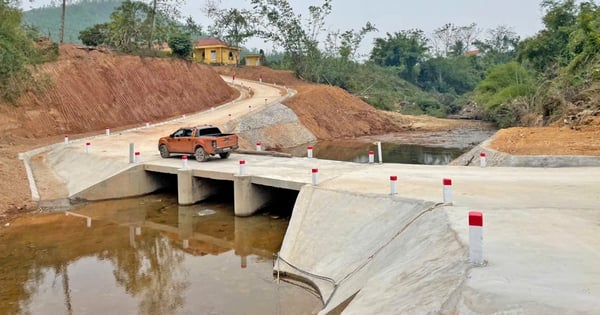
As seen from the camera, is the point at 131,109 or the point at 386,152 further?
the point at 131,109

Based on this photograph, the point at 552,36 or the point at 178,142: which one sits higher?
the point at 552,36

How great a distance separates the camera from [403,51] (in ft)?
319

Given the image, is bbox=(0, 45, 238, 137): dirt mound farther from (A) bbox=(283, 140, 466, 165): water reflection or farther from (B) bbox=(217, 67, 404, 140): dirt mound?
(A) bbox=(283, 140, 466, 165): water reflection

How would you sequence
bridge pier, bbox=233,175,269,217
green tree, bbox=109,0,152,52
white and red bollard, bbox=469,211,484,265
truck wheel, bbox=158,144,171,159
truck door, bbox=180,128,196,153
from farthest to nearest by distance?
green tree, bbox=109,0,152,52
truck wheel, bbox=158,144,171,159
truck door, bbox=180,128,196,153
bridge pier, bbox=233,175,269,217
white and red bollard, bbox=469,211,484,265

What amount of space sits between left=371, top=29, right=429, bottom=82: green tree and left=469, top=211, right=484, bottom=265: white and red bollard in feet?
304

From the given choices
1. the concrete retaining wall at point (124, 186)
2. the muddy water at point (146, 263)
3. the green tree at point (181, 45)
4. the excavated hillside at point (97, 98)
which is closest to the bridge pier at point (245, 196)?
the muddy water at point (146, 263)

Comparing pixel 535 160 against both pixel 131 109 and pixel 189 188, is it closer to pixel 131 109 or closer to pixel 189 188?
pixel 189 188

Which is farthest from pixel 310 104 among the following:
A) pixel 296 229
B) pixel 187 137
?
pixel 296 229

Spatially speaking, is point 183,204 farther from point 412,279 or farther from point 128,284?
point 412,279

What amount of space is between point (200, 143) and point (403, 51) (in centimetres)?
8399

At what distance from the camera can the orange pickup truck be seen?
796 inches

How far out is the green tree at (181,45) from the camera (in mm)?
45531

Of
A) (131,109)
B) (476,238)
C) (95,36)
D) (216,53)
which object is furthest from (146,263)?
(216,53)

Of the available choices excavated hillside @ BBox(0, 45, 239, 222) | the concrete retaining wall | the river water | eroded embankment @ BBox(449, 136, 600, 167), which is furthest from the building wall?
eroded embankment @ BBox(449, 136, 600, 167)
